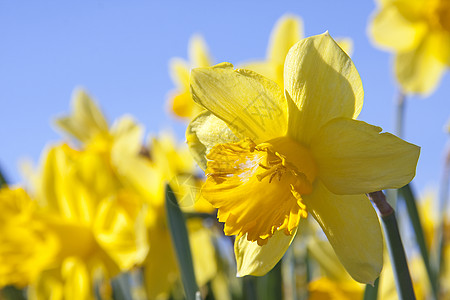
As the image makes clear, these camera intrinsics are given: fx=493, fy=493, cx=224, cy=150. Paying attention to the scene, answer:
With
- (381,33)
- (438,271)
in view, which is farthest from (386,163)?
(381,33)

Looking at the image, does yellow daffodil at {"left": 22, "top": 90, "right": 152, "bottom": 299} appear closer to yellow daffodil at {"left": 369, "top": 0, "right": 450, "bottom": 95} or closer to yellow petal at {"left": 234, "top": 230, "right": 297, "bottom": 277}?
yellow petal at {"left": 234, "top": 230, "right": 297, "bottom": 277}

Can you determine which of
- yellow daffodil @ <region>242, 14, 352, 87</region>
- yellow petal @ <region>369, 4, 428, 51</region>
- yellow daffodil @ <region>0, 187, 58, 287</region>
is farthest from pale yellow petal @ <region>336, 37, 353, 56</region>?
yellow daffodil @ <region>0, 187, 58, 287</region>

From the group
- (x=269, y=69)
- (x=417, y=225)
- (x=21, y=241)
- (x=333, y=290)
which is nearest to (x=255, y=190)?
(x=417, y=225)

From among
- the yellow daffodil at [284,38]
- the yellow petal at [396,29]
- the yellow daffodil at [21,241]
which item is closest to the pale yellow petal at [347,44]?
the yellow daffodil at [284,38]

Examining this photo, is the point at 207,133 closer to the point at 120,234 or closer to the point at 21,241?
the point at 120,234

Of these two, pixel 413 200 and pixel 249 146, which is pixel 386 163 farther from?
pixel 413 200
